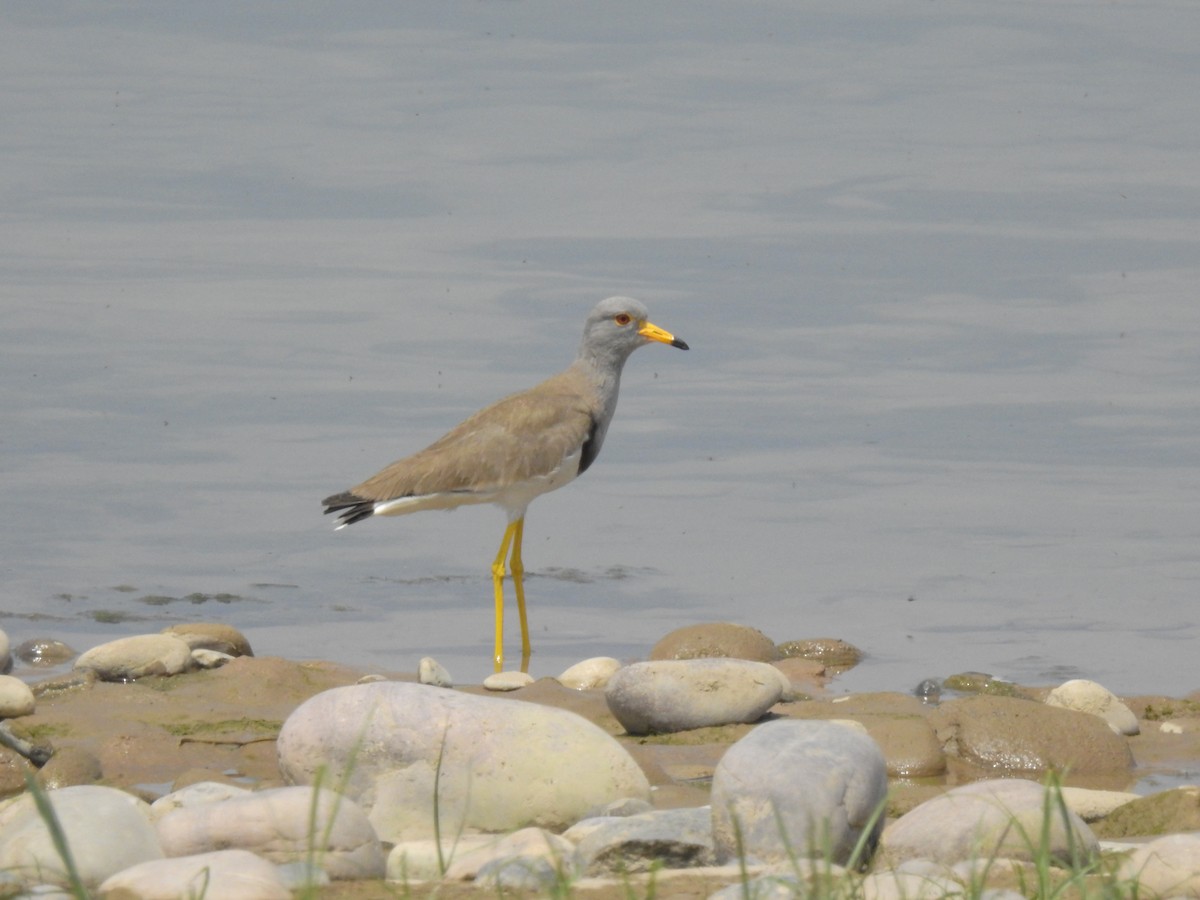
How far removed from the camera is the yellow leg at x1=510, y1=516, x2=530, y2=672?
10164 millimetres

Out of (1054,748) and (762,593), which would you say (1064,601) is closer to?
(762,593)

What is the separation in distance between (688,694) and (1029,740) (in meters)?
1.23

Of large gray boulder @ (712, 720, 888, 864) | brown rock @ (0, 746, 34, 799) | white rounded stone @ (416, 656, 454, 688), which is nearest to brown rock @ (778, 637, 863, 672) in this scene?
white rounded stone @ (416, 656, 454, 688)

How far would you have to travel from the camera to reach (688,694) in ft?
25.6

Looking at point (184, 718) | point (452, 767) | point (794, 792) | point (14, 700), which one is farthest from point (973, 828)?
point (14, 700)

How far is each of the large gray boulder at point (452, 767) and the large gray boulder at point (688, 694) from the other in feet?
4.62

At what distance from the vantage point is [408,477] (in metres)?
10.5

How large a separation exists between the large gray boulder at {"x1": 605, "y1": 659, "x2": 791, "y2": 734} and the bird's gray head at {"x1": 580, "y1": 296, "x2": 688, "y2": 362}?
330cm

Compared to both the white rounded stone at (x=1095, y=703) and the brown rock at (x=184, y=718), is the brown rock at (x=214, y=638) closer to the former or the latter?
the brown rock at (x=184, y=718)

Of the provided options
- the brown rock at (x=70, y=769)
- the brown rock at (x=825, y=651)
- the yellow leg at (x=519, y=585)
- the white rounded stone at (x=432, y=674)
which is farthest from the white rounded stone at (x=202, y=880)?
the brown rock at (x=825, y=651)

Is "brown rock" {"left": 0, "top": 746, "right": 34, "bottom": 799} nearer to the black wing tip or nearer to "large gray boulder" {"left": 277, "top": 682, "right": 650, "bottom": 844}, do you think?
"large gray boulder" {"left": 277, "top": 682, "right": 650, "bottom": 844}

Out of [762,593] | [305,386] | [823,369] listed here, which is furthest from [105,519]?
[823,369]

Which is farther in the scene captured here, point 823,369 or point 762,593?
point 823,369

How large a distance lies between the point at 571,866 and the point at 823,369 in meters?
11.0
